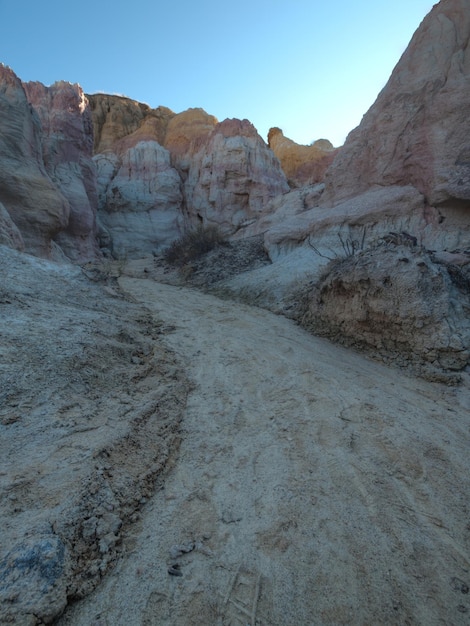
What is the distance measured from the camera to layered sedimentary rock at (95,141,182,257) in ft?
57.5

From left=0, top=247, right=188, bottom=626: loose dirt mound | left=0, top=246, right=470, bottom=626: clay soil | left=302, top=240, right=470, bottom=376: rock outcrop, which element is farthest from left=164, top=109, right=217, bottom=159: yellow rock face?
left=0, top=246, right=470, bottom=626: clay soil

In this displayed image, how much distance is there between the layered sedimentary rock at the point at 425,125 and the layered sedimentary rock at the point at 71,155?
9123 millimetres

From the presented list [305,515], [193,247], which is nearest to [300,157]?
[193,247]

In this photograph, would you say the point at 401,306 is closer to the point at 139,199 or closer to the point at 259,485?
the point at 259,485

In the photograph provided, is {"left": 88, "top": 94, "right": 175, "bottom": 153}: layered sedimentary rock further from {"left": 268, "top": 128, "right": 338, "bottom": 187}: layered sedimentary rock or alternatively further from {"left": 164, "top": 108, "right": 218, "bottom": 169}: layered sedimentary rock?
{"left": 268, "top": 128, "right": 338, "bottom": 187}: layered sedimentary rock

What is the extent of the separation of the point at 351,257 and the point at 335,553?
413 centimetres

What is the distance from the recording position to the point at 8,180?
319 inches

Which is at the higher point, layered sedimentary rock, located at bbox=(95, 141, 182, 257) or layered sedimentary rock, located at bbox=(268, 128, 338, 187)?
layered sedimentary rock, located at bbox=(268, 128, 338, 187)

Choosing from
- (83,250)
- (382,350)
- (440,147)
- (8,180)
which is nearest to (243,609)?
(382,350)

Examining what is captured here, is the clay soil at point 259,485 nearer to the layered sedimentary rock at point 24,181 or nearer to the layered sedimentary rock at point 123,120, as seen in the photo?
the layered sedimentary rock at point 24,181

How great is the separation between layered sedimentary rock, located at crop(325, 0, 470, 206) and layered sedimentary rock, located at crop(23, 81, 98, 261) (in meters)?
9.12

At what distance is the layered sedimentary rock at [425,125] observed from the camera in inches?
252

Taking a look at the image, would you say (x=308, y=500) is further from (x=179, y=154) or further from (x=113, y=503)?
(x=179, y=154)

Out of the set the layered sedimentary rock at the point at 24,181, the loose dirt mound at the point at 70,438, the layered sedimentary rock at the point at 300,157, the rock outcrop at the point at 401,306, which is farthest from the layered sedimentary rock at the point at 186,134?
the loose dirt mound at the point at 70,438
